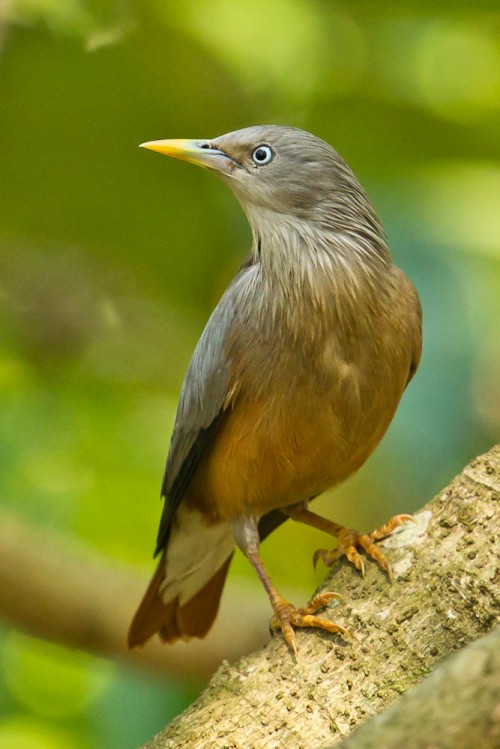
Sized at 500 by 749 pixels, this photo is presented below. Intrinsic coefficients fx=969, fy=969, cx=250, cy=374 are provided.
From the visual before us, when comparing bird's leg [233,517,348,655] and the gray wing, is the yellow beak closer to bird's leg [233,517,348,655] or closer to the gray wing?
the gray wing

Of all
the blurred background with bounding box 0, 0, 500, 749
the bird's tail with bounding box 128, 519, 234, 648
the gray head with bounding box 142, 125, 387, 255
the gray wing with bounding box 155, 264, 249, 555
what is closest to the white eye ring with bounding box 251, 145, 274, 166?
the gray head with bounding box 142, 125, 387, 255

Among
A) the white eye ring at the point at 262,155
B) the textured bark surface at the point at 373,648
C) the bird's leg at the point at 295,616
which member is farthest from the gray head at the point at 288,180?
the bird's leg at the point at 295,616

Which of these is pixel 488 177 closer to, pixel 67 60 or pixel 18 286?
pixel 67 60

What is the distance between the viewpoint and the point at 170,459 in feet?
13.5

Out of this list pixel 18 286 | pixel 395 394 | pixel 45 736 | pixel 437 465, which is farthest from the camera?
pixel 18 286

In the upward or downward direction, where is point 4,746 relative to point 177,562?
downward

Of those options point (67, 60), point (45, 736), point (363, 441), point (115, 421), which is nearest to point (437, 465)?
point (363, 441)

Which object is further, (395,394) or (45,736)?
(45,736)

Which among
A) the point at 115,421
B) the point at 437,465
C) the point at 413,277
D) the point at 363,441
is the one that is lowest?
→ the point at 363,441

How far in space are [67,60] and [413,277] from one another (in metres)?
1.92

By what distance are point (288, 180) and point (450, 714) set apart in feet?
8.25

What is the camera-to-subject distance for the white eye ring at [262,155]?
3.84 metres

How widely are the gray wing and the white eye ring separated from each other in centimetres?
44

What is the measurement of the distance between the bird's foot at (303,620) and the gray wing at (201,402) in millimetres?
805
